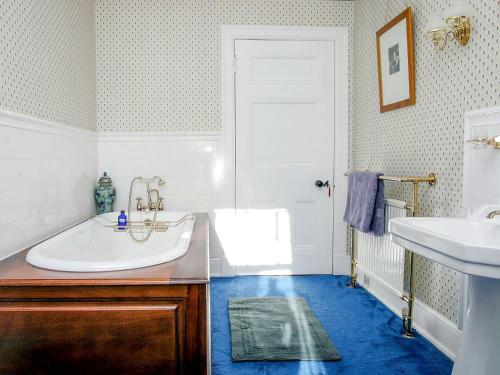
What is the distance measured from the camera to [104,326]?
160 cm

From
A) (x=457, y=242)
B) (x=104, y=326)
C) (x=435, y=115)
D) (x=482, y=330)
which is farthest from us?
(x=435, y=115)

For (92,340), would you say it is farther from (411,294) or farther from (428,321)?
(428,321)

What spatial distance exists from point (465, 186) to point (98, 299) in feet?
5.86

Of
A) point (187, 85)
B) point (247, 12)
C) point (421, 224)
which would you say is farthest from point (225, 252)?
point (421, 224)

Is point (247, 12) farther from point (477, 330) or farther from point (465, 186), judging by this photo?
point (477, 330)

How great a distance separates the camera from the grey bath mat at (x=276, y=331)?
7.61ft

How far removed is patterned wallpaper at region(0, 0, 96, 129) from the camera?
211 cm

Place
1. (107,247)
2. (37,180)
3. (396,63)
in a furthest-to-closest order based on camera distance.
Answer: (396,63) < (107,247) < (37,180)

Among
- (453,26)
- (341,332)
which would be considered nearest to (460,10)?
(453,26)

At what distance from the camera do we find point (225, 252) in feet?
12.5

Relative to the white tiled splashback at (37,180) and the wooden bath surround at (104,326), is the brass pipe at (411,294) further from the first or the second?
the white tiled splashback at (37,180)

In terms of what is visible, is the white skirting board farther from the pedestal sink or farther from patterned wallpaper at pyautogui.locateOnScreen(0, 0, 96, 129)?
patterned wallpaper at pyautogui.locateOnScreen(0, 0, 96, 129)

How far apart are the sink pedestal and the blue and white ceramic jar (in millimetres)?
2793

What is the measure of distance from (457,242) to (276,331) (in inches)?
65.6
